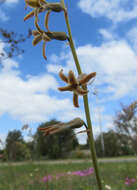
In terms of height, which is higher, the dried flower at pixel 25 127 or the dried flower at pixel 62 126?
the dried flower at pixel 25 127

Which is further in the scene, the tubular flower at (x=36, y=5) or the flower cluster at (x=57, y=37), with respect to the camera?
the tubular flower at (x=36, y=5)

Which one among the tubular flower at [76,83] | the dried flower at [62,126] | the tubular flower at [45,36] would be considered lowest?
the dried flower at [62,126]

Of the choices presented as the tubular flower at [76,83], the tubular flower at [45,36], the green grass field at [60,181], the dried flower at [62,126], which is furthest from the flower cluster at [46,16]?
the green grass field at [60,181]

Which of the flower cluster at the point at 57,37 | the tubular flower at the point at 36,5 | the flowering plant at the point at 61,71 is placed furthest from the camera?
the tubular flower at the point at 36,5

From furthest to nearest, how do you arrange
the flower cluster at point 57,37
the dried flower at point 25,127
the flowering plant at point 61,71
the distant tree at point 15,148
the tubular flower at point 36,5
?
the dried flower at point 25,127 → the distant tree at point 15,148 → the tubular flower at point 36,5 → the flower cluster at point 57,37 → the flowering plant at point 61,71

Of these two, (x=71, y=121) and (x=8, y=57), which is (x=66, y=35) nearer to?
(x=71, y=121)

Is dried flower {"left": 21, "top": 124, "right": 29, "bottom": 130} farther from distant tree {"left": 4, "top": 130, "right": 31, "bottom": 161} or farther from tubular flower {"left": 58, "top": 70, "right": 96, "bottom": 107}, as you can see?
tubular flower {"left": 58, "top": 70, "right": 96, "bottom": 107}

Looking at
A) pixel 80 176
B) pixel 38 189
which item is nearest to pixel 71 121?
pixel 38 189

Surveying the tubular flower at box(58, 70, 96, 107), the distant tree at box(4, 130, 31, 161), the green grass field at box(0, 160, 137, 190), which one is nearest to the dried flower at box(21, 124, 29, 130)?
the distant tree at box(4, 130, 31, 161)

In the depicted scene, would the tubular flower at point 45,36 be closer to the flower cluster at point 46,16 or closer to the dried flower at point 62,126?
the flower cluster at point 46,16

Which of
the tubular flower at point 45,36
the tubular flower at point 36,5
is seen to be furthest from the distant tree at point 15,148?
the tubular flower at point 36,5
